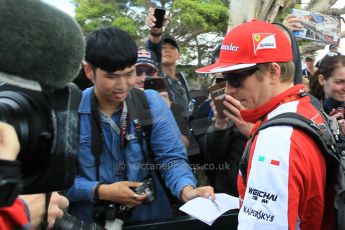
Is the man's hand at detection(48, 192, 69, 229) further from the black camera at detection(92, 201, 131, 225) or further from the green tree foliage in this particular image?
the green tree foliage

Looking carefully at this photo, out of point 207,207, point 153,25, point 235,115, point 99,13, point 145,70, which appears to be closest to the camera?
point 207,207

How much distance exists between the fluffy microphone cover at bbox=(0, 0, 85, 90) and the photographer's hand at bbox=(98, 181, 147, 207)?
4.06ft

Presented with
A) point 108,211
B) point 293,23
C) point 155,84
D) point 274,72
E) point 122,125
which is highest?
point 293,23

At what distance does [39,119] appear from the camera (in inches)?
31.2

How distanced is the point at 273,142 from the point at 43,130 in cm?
83

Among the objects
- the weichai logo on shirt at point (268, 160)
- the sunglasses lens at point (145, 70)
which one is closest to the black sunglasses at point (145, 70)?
the sunglasses lens at point (145, 70)

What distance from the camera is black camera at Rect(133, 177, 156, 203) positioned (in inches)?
79.5

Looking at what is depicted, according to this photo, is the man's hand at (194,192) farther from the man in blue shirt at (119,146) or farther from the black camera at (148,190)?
the black camera at (148,190)

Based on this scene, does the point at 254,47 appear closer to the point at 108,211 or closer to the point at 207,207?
the point at 207,207

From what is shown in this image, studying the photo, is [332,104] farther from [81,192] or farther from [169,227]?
[81,192]

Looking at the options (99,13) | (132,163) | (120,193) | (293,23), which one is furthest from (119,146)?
(99,13)

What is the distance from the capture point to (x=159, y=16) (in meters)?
3.29

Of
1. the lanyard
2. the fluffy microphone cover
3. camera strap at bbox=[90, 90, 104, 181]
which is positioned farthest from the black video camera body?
the fluffy microphone cover

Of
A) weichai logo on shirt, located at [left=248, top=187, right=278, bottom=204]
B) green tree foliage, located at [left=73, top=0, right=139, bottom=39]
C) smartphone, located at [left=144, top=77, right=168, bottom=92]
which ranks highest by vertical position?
green tree foliage, located at [left=73, top=0, right=139, bottom=39]
